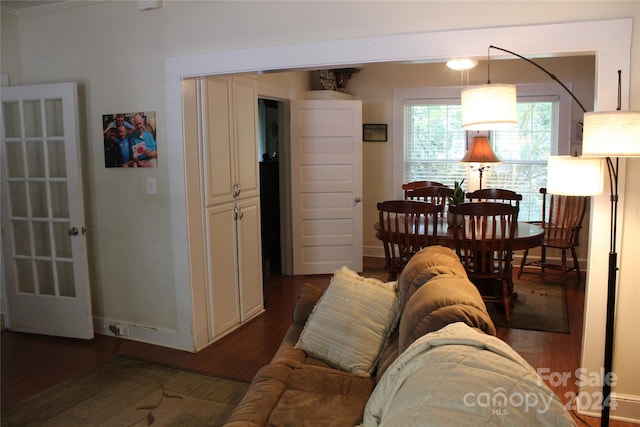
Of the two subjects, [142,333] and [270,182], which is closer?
[142,333]

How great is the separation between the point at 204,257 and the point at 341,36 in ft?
5.79

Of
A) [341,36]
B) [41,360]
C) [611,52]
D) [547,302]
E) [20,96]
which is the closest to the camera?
[611,52]

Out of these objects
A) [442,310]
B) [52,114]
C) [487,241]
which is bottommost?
[487,241]

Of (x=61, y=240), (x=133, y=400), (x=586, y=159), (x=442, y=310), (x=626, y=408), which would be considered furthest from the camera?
(x=61, y=240)

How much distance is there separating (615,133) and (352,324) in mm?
1357

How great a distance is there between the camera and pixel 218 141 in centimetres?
365

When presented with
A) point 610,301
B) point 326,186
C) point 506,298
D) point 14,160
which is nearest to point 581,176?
point 610,301

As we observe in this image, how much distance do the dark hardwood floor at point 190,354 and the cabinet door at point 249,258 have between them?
0.15 metres

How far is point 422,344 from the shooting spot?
1.46 meters

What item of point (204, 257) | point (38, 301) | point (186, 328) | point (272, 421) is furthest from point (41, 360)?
point (272, 421)

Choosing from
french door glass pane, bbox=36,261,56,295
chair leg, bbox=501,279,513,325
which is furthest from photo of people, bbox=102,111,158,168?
chair leg, bbox=501,279,513,325

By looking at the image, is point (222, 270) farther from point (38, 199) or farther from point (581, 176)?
point (581, 176)

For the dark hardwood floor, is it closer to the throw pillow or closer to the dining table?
the dining table

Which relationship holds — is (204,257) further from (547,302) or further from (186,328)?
(547,302)
